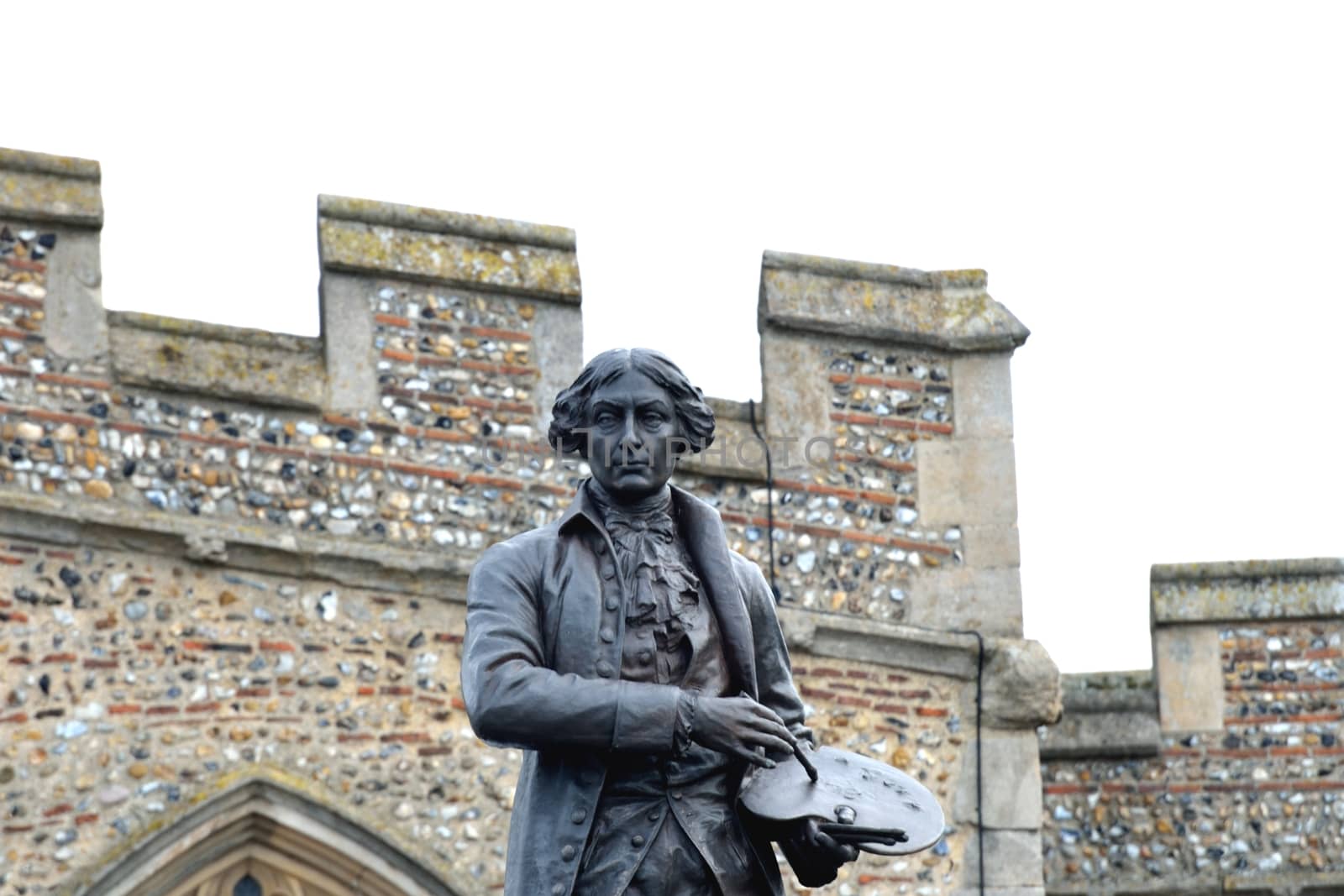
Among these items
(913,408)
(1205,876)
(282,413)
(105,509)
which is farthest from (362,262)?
(1205,876)

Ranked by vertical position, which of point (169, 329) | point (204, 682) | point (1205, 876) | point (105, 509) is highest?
point (169, 329)

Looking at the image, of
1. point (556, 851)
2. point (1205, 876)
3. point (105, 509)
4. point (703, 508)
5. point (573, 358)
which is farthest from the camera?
point (1205, 876)


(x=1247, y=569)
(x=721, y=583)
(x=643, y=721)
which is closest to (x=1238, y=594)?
(x=1247, y=569)

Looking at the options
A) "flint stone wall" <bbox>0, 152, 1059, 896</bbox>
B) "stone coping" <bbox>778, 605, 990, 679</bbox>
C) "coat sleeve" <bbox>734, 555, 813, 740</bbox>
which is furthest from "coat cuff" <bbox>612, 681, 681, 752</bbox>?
"stone coping" <bbox>778, 605, 990, 679</bbox>

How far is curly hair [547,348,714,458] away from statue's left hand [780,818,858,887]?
767 millimetres

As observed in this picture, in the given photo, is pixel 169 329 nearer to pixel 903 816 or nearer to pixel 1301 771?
pixel 1301 771

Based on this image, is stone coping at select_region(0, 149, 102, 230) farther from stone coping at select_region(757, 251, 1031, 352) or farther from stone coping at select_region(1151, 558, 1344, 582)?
stone coping at select_region(1151, 558, 1344, 582)

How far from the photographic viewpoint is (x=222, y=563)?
11.6 metres

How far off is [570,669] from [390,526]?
6.76 m

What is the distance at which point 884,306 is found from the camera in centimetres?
1268

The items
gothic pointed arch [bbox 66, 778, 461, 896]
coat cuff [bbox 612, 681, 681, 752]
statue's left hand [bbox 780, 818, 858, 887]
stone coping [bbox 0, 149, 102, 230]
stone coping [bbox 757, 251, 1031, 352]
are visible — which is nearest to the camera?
coat cuff [bbox 612, 681, 681, 752]

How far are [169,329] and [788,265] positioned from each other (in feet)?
9.05

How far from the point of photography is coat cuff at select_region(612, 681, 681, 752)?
5.00 metres

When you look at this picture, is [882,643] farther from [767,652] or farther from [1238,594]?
[767,652]
